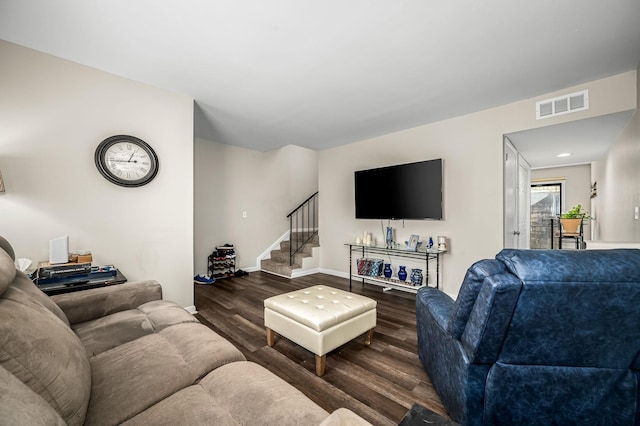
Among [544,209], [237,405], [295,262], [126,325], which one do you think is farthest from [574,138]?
[126,325]

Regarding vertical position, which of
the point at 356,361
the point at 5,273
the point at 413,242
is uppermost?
the point at 5,273

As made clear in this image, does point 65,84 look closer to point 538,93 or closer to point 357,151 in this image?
point 357,151

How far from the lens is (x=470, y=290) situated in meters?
1.22

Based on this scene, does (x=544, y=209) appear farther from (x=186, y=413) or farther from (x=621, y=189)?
(x=186, y=413)

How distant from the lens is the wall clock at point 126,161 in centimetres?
Result: 252

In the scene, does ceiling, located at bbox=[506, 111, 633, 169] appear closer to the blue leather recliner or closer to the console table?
the console table

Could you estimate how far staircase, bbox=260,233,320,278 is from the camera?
197 inches

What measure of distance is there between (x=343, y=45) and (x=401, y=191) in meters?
2.34

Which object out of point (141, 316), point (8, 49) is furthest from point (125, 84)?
point (141, 316)

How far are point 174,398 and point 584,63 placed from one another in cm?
382

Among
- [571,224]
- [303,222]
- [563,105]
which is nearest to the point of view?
[563,105]

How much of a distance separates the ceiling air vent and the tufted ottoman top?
115 inches

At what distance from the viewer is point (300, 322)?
2.02m

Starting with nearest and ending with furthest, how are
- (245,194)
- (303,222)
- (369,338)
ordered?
(369,338), (245,194), (303,222)
